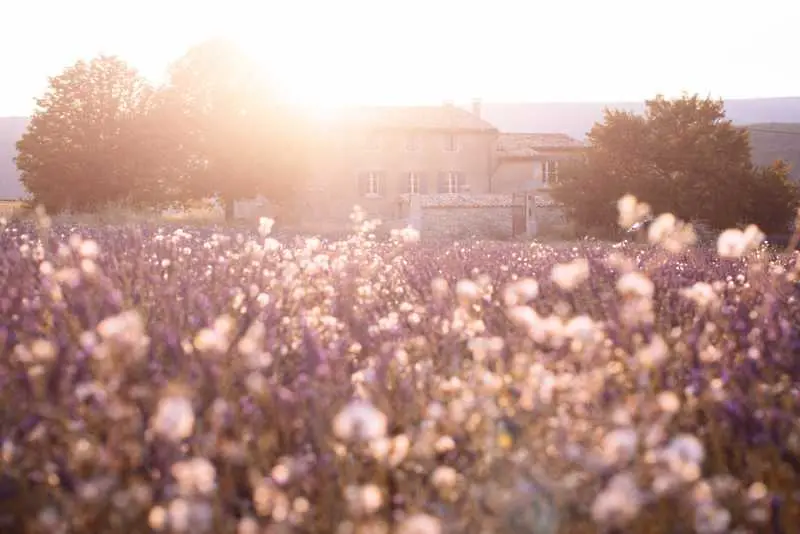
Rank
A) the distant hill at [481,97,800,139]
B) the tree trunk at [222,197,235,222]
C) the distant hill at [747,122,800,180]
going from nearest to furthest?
1. the tree trunk at [222,197,235,222]
2. the distant hill at [747,122,800,180]
3. the distant hill at [481,97,800,139]

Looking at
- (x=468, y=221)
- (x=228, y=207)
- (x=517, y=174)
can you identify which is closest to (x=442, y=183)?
(x=517, y=174)

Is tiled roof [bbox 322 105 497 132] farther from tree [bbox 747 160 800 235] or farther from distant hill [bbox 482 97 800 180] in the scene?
distant hill [bbox 482 97 800 180]

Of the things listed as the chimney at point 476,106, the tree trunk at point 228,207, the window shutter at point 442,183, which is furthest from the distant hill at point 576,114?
the tree trunk at point 228,207

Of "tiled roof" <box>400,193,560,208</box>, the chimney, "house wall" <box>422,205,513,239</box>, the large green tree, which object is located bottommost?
"house wall" <box>422,205,513,239</box>

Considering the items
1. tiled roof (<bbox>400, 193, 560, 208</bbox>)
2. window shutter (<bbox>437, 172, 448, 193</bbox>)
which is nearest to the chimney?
window shutter (<bbox>437, 172, 448, 193</bbox>)

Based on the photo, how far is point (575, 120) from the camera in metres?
157

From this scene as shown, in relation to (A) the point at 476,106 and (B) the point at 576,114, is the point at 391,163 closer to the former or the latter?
(A) the point at 476,106

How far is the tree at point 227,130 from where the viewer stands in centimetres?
3528

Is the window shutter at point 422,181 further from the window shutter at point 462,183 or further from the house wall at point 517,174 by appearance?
the house wall at point 517,174

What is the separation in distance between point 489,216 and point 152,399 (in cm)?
2849

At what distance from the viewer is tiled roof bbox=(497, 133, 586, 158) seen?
44.9m

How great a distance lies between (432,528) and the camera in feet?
4.82

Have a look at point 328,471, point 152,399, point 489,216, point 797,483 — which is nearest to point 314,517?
point 328,471

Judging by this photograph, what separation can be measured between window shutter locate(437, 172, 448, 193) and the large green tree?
14794mm
